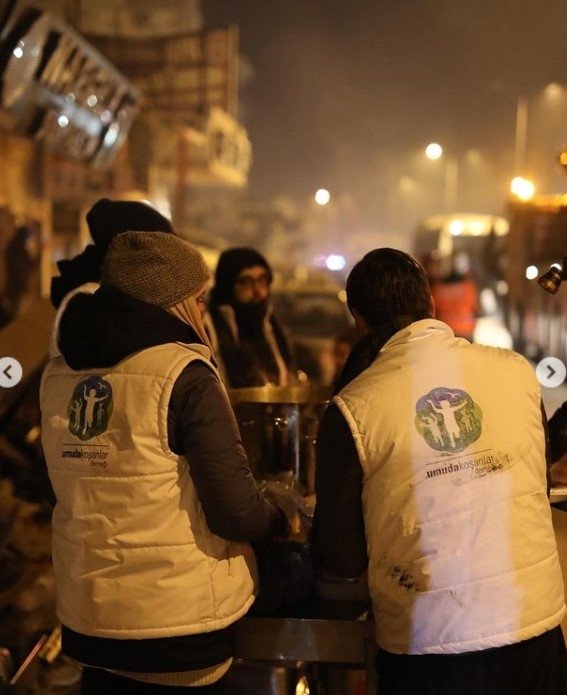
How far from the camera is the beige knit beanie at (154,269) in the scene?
5.69 ft

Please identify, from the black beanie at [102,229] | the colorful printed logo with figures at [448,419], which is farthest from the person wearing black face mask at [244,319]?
the colorful printed logo with figures at [448,419]

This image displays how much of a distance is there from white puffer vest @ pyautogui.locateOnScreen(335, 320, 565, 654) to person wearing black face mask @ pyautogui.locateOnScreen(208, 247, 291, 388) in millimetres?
2025

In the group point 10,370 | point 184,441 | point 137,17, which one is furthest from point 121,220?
point 137,17

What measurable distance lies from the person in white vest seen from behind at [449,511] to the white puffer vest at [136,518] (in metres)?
0.31

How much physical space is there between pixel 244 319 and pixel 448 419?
2.33m

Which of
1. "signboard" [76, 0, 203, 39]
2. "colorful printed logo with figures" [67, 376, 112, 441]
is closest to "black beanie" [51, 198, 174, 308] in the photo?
"colorful printed logo with figures" [67, 376, 112, 441]

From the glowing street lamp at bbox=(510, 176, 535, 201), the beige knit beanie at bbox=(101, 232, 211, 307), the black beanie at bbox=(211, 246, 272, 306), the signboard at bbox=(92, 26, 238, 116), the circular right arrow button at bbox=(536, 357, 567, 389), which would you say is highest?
the signboard at bbox=(92, 26, 238, 116)

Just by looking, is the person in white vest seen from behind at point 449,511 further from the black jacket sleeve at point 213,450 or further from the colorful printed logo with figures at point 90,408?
the colorful printed logo with figures at point 90,408

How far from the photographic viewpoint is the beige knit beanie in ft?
5.69

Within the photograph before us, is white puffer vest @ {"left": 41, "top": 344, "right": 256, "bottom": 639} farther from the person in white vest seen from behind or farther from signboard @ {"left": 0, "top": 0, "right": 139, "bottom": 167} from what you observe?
signboard @ {"left": 0, "top": 0, "right": 139, "bottom": 167}

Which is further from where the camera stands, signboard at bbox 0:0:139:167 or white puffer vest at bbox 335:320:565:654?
signboard at bbox 0:0:139:167

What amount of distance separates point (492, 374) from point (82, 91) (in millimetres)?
6836

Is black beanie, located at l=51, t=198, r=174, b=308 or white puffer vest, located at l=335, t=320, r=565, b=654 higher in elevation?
black beanie, located at l=51, t=198, r=174, b=308

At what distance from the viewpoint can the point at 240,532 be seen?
1704 millimetres
